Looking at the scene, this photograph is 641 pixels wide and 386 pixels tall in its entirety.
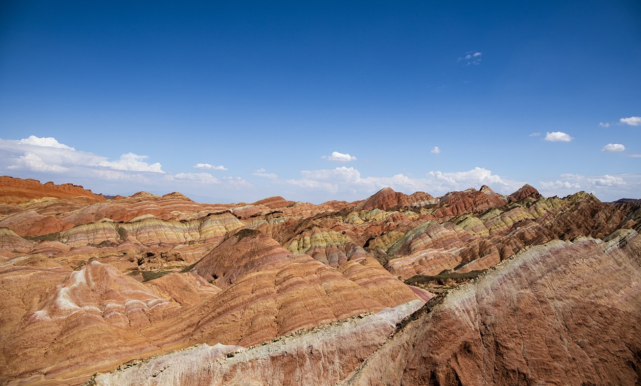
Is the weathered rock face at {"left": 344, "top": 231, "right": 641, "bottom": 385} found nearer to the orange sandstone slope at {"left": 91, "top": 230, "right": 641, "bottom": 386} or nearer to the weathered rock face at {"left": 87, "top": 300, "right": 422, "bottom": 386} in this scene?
the orange sandstone slope at {"left": 91, "top": 230, "right": 641, "bottom": 386}

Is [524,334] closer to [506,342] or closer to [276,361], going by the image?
[506,342]

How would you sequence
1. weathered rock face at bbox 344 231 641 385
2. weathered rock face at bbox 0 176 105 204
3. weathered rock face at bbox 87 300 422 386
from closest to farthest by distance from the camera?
weathered rock face at bbox 344 231 641 385 → weathered rock face at bbox 87 300 422 386 → weathered rock face at bbox 0 176 105 204

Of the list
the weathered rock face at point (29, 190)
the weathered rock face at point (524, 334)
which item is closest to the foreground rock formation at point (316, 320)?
the weathered rock face at point (524, 334)

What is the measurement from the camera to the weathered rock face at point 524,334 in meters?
14.4

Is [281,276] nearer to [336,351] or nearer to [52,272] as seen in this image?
[336,351]

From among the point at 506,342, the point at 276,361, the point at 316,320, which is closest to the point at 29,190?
the point at 316,320

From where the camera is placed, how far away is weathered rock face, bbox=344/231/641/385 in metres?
14.4

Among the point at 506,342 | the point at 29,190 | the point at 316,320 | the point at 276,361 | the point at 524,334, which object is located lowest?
the point at 276,361

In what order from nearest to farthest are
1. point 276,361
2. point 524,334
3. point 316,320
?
point 524,334
point 276,361
point 316,320

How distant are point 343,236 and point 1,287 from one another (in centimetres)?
5407

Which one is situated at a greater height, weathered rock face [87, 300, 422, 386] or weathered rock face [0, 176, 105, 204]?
weathered rock face [0, 176, 105, 204]

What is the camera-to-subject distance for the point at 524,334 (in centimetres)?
1499

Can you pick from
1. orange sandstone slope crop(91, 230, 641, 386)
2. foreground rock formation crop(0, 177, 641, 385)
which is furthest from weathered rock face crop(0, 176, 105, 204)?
orange sandstone slope crop(91, 230, 641, 386)

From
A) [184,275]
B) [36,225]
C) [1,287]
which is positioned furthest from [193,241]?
[1,287]
